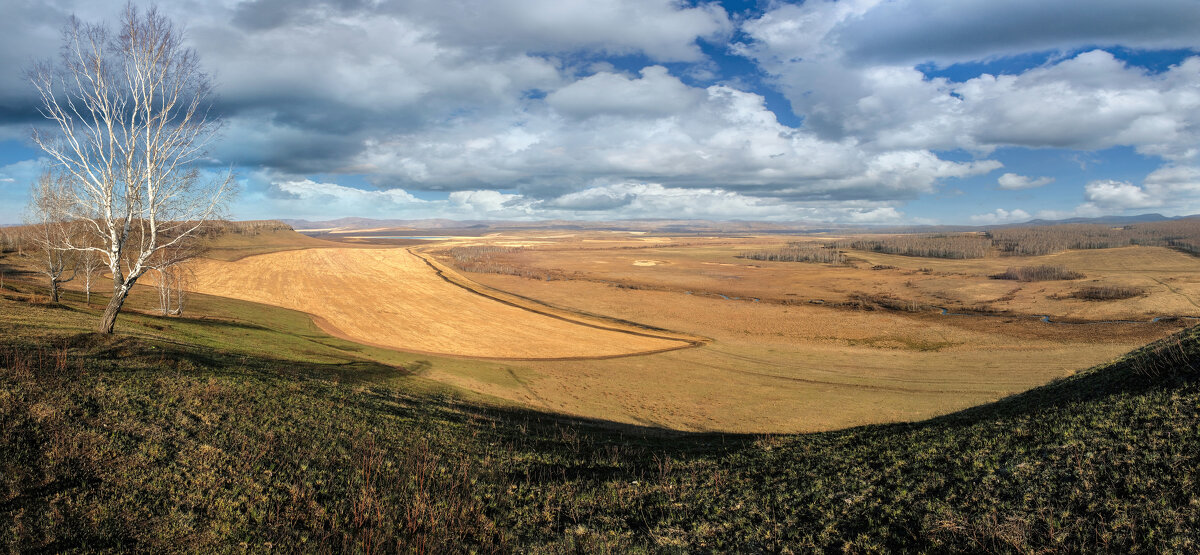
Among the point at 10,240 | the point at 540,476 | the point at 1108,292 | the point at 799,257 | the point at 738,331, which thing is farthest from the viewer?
the point at 799,257

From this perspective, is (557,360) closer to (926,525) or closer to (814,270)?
(926,525)

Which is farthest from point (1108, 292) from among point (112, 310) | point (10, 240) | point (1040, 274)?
point (10, 240)

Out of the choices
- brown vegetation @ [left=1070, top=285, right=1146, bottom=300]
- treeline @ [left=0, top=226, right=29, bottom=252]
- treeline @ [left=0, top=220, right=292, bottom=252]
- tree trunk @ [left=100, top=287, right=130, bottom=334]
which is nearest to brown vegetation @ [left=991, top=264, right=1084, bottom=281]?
brown vegetation @ [left=1070, top=285, right=1146, bottom=300]

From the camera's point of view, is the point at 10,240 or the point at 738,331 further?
the point at 10,240

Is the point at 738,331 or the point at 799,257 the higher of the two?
the point at 799,257

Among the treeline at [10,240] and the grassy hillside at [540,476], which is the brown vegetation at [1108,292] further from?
the treeline at [10,240]

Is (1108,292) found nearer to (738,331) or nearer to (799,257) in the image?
(738,331)

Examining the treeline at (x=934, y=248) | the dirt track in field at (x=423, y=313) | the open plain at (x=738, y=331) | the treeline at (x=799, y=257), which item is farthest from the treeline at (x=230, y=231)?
the treeline at (x=934, y=248)
